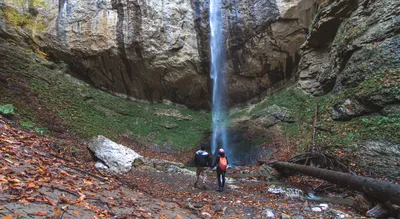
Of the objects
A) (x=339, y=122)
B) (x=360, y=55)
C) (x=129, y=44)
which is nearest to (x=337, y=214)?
(x=339, y=122)

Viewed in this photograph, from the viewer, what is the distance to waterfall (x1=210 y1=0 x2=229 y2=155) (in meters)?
17.3

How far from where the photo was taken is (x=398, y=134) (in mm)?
6734

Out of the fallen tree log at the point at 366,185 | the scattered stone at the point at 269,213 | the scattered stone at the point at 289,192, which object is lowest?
the scattered stone at the point at 289,192

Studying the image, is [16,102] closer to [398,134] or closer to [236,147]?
[236,147]

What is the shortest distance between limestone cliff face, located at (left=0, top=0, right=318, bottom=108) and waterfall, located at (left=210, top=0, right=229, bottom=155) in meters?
0.51

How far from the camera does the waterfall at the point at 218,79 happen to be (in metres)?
17.3

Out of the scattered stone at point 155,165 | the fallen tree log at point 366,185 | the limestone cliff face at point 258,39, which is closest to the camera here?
the fallen tree log at point 366,185

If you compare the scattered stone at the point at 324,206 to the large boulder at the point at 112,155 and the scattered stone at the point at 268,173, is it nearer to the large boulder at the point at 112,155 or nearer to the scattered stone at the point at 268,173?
the scattered stone at the point at 268,173

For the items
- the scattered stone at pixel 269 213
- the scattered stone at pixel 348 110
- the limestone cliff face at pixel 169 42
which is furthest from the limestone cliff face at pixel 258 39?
the scattered stone at pixel 269 213

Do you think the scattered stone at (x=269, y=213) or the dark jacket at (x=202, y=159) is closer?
the scattered stone at (x=269, y=213)

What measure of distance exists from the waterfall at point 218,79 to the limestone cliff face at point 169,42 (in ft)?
1.68

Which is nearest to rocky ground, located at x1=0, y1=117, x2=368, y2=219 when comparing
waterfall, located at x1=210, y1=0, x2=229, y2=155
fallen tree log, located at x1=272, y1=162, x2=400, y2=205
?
fallen tree log, located at x1=272, y1=162, x2=400, y2=205

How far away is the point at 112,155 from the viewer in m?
7.88

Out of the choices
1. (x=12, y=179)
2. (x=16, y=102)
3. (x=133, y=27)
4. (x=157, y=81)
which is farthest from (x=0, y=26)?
(x=12, y=179)
